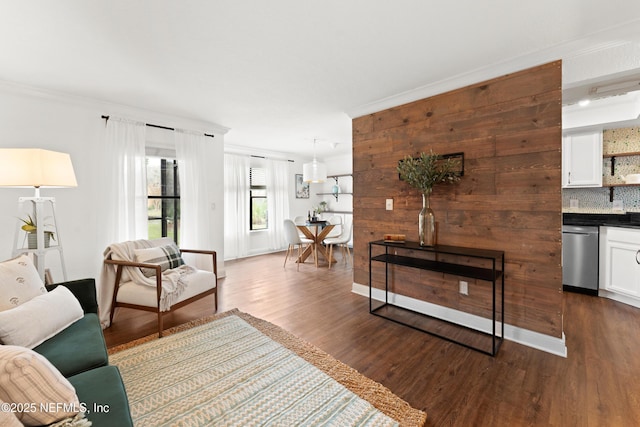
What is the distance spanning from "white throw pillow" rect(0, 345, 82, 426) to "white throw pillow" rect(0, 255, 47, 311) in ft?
3.03

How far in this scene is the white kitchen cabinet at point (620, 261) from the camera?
3039mm

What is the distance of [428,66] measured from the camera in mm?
2486

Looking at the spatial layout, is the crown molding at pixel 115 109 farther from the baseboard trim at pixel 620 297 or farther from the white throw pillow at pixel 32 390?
the baseboard trim at pixel 620 297

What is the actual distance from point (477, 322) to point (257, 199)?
16.7ft

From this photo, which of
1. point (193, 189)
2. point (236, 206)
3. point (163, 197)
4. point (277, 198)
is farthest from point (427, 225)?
point (277, 198)

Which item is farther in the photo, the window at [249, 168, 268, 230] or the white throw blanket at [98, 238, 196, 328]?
the window at [249, 168, 268, 230]

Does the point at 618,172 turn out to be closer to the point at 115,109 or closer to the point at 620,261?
the point at 620,261

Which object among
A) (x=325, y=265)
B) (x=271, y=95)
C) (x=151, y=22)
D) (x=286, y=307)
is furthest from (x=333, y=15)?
(x=325, y=265)

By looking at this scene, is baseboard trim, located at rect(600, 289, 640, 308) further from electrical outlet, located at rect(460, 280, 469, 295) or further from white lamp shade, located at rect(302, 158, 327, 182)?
white lamp shade, located at rect(302, 158, 327, 182)

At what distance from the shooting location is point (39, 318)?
1.54 meters

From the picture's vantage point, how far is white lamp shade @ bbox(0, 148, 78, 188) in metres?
2.20

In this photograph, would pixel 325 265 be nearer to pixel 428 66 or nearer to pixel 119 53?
pixel 428 66

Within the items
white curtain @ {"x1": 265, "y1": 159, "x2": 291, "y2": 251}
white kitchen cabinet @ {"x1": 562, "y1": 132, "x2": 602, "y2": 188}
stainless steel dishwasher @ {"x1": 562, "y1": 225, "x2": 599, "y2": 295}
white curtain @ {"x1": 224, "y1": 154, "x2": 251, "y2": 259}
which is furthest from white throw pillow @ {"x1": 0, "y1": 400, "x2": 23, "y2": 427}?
white curtain @ {"x1": 265, "y1": 159, "x2": 291, "y2": 251}

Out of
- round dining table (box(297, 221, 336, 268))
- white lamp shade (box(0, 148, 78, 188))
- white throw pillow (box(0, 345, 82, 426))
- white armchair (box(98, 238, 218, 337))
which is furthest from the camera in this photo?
round dining table (box(297, 221, 336, 268))
